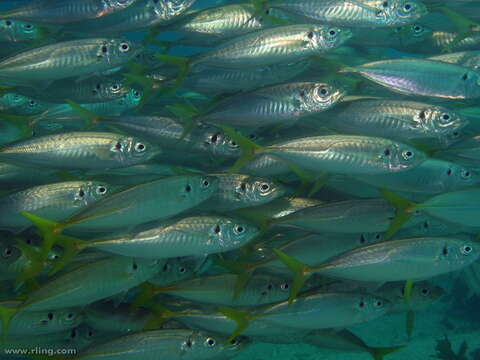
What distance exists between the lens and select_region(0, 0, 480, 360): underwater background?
9.73 feet

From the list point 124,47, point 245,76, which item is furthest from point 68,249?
point 245,76

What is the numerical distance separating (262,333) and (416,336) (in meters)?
5.39

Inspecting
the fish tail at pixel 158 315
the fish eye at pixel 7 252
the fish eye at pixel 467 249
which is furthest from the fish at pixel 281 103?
the fish eye at pixel 7 252

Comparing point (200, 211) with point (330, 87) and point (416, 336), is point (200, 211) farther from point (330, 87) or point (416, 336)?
point (416, 336)

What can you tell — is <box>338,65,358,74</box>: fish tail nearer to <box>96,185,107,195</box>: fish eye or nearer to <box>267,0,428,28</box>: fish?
<box>267,0,428,28</box>: fish

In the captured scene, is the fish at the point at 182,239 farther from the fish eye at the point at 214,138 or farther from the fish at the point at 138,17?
the fish at the point at 138,17

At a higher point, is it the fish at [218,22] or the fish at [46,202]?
the fish at [218,22]

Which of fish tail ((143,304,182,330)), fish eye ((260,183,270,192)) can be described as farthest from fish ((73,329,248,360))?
fish eye ((260,183,270,192))

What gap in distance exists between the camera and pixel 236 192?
11.2 ft

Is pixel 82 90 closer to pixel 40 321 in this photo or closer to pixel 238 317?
pixel 40 321

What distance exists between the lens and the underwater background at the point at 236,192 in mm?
2965

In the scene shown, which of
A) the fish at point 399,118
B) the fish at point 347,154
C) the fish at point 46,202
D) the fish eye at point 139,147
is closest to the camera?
the fish at point 347,154

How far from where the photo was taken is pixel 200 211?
3441 millimetres

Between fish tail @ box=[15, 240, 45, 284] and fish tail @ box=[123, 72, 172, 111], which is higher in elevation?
fish tail @ box=[123, 72, 172, 111]
